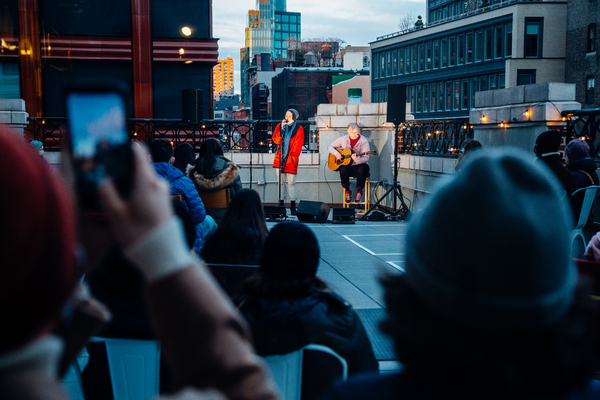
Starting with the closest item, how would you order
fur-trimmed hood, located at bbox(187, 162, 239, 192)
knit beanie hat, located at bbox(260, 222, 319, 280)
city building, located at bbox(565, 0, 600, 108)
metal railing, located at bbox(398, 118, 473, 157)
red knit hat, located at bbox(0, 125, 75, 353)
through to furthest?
red knit hat, located at bbox(0, 125, 75, 353) < knit beanie hat, located at bbox(260, 222, 319, 280) < fur-trimmed hood, located at bbox(187, 162, 239, 192) < metal railing, located at bbox(398, 118, 473, 157) < city building, located at bbox(565, 0, 600, 108)

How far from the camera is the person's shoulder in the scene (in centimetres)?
111

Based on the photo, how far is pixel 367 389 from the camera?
1.13m

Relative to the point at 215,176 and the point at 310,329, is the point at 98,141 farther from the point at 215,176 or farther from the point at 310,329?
the point at 215,176

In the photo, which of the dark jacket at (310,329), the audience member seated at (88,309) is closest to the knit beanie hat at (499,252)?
the audience member seated at (88,309)

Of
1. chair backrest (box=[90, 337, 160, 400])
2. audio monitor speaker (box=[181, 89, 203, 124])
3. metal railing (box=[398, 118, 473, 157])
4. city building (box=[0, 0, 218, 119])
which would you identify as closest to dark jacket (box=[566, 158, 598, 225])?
chair backrest (box=[90, 337, 160, 400])

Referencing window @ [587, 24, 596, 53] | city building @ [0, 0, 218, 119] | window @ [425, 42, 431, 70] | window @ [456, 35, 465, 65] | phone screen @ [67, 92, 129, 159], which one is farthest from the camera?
window @ [425, 42, 431, 70]

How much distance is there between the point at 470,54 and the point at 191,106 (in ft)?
172

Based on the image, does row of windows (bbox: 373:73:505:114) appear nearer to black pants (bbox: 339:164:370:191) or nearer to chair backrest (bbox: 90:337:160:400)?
black pants (bbox: 339:164:370:191)

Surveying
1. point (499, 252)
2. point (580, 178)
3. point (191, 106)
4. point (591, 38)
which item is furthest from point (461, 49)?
point (499, 252)

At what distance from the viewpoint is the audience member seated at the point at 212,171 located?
22.1 feet

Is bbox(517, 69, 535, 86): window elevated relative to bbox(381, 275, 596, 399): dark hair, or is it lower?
elevated

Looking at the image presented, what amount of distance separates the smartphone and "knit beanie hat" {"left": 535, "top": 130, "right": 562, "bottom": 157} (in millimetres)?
6190

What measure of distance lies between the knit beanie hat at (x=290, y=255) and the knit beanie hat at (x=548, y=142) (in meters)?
4.44

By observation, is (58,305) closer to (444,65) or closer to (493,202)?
(493,202)
